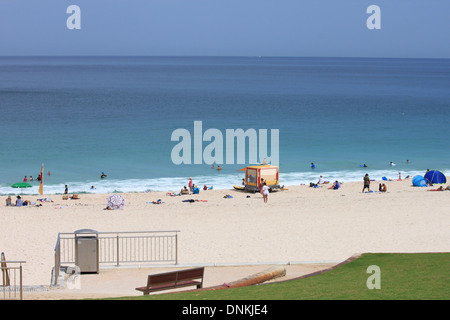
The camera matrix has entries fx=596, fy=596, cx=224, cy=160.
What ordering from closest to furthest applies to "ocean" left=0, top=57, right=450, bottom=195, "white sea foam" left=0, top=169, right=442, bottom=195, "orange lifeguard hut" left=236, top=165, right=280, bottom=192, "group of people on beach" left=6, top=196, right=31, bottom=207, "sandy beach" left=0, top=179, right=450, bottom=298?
1. "sandy beach" left=0, top=179, right=450, bottom=298
2. "group of people on beach" left=6, top=196, right=31, bottom=207
3. "orange lifeguard hut" left=236, top=165, right=280, bottom=192
4. "white sea foam" left=0, top=169, right=442, bottom=195
5. "ocean" left=0, top=57, right=450, bottom=195

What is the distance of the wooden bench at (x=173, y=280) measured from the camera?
11.3 m

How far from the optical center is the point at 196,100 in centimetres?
9738

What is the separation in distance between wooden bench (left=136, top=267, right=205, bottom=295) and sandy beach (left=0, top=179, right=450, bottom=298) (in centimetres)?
81

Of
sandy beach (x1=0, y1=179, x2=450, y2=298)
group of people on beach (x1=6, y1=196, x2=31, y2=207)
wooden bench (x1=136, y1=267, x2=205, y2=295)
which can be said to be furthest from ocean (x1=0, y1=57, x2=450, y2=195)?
wooden bench (x1=136, y1=267, x2=205, y2=295)

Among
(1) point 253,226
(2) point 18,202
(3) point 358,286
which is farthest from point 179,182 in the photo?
(3) point 358,286

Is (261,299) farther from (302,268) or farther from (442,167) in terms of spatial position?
(442,167)

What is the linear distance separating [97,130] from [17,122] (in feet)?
38.4

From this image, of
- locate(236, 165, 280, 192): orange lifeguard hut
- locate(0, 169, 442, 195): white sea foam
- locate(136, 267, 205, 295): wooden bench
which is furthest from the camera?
locate(0, 169, 442, 195): white sea foam

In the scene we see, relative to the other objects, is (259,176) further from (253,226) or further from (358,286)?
(358,286)

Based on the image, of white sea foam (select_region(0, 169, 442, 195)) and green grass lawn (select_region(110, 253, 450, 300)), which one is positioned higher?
white sea foam (select_region(0, 169, 442, 195))

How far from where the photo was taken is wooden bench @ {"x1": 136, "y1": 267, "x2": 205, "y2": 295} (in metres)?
11.3

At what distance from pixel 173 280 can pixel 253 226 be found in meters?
9.88

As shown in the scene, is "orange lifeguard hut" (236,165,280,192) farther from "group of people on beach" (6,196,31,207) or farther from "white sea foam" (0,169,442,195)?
"group of people on beach" (6,196,31,207)
